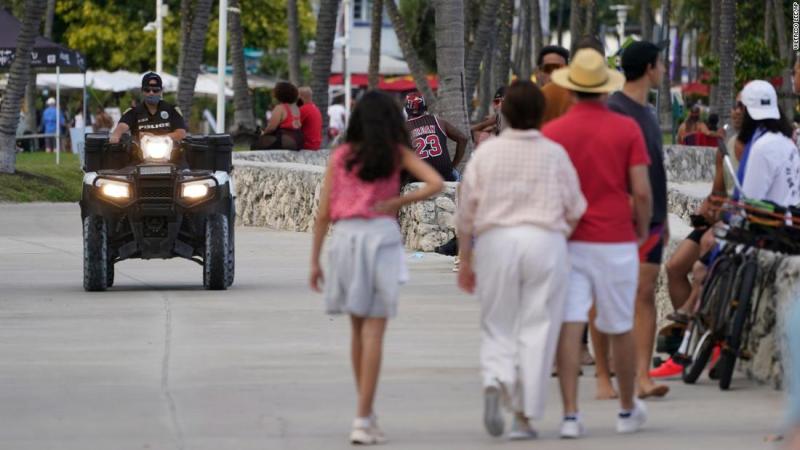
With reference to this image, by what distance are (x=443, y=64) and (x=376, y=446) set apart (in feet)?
50.1

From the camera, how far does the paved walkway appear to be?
29.7ft

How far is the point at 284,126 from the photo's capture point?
90.3ft

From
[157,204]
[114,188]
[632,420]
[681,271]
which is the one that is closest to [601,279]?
[632,420]

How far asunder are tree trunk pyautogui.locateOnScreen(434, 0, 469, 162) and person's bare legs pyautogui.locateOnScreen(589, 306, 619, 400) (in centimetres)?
1337

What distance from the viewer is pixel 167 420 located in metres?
9.49

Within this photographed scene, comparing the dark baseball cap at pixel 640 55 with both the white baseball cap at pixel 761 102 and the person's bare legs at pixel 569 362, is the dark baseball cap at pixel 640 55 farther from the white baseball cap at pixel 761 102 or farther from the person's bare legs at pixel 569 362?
the person's bare legs at pixel 569 362

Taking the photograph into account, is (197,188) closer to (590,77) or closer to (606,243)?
(590,77)

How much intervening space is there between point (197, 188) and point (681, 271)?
233 inches

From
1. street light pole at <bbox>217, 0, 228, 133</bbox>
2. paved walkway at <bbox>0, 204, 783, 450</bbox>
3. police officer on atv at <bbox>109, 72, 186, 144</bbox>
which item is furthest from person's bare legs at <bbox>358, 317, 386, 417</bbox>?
street light pole at <bbox>217, 0, 228, 133</bbox>

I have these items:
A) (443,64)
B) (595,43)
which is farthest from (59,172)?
(595,43)

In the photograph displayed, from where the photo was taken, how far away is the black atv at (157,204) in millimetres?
15953

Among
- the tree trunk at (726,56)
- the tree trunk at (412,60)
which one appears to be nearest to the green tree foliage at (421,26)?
the tree trunk at (726,56)

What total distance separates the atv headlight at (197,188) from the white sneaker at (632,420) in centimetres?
747

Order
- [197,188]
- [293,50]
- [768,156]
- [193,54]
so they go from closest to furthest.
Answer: [768,156], [197,188], [193,54], [293,50]
